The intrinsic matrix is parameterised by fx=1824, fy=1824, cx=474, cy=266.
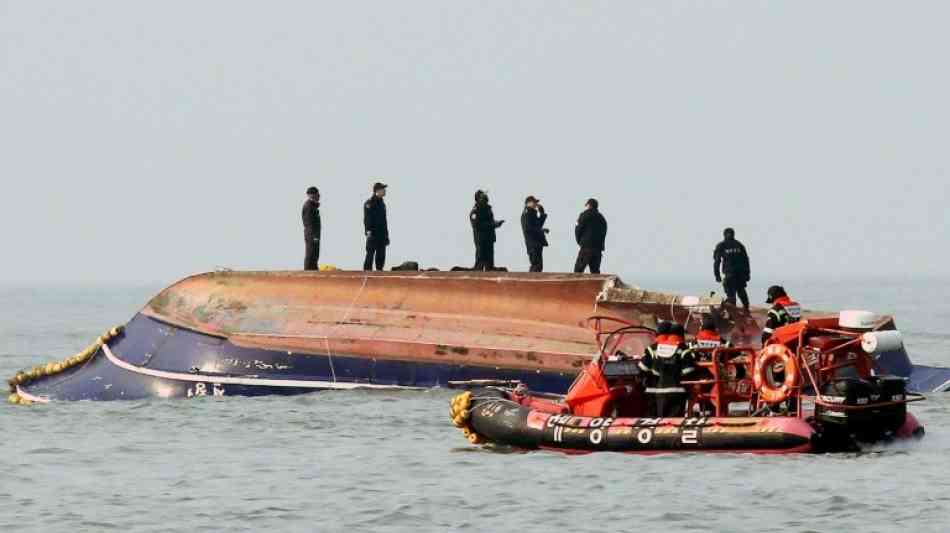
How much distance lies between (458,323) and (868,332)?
1009cm

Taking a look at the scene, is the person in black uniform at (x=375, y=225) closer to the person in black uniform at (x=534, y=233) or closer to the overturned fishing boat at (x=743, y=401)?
the person in black uniform at (x=534, y=233)

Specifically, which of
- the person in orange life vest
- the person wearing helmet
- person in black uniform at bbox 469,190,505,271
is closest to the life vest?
the person in orange life vest

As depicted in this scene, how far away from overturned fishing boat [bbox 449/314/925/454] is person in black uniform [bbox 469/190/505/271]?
9698 millimetres

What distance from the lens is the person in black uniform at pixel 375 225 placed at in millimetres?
32812

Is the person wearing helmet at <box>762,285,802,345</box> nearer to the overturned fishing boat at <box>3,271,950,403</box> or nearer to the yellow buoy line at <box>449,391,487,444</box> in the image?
the overturned fishing boat at <box>3,271,950,403</box>

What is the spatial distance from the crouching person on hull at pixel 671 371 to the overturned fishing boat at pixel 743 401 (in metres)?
0.12

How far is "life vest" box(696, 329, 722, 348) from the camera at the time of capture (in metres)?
22.7

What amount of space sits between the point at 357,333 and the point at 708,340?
367 inches

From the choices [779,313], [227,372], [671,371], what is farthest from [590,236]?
[671,371]

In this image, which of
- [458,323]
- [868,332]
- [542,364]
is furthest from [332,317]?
[868,332]

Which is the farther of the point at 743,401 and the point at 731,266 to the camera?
the point at 731,266

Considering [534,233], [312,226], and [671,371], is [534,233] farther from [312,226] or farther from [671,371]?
[671,371]

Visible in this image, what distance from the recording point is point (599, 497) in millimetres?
19844

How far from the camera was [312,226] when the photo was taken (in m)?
33.0
